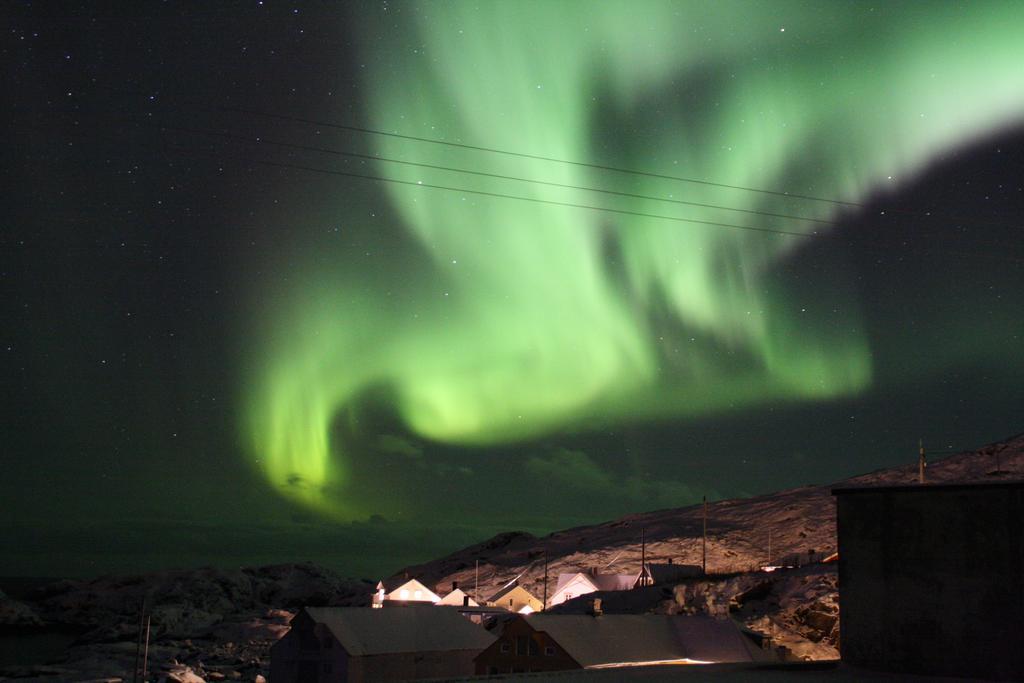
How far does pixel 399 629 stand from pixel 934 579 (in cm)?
4681

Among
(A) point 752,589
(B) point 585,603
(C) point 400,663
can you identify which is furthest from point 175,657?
(A) point 752,589

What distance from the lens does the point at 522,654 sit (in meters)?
56.6

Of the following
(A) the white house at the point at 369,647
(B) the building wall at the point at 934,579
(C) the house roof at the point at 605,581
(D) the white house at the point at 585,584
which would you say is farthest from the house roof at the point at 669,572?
(B) the building wall at the point at 934,579

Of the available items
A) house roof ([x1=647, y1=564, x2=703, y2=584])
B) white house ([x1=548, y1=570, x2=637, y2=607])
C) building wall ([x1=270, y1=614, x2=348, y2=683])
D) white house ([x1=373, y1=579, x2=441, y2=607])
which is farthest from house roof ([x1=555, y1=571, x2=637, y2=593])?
building wall ([x1=270, y1=614, x2=348, y2=683])

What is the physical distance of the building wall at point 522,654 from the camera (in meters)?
54.1

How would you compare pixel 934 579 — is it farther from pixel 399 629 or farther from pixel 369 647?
pixel 399 629

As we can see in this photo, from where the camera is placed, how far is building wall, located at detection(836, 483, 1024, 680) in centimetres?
2078

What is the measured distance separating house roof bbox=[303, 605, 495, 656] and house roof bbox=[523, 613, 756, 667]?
31.3ft

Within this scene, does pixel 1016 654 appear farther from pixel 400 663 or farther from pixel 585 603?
pixel 585 603

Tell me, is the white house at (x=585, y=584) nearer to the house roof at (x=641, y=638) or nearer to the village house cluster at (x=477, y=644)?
the village house cluster at (x=477, y=644)

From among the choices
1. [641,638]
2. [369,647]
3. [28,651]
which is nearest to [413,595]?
[369,647]

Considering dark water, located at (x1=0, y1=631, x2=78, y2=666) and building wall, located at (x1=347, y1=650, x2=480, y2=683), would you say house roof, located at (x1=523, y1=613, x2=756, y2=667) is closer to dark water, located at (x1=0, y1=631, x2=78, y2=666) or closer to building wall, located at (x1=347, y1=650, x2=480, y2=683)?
building wall, located at (x1=347, y1=650, x2=480, y2=683)

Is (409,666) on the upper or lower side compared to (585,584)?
lower

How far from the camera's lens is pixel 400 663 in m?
60.5
